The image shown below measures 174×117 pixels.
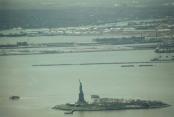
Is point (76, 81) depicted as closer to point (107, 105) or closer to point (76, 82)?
point (76, 82)

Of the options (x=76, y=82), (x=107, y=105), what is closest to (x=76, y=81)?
(x=76, y=82)

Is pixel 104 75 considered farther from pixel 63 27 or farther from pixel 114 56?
pixel 63 27

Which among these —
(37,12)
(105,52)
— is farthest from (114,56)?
(37,12)

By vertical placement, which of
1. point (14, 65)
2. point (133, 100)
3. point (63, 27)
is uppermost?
point (63, 27)

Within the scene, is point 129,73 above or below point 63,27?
below

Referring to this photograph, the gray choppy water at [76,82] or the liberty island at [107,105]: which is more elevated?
the gray choppy water at [76,82]

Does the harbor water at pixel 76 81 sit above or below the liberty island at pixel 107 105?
above
